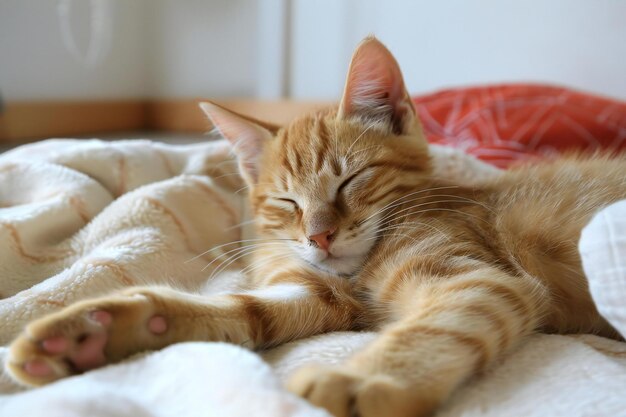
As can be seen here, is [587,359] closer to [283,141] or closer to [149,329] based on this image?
[149,329]

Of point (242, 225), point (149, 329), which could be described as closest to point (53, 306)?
point (149, 329)

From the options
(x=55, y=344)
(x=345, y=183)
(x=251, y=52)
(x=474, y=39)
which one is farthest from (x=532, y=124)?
(x=251, y=52)

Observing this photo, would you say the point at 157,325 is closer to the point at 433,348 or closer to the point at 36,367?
the point at 36,367

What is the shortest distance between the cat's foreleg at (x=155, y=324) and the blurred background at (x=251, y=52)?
1.61 metres

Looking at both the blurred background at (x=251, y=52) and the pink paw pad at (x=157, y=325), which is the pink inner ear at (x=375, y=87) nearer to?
the pink paw pad at (x=157, y=325)

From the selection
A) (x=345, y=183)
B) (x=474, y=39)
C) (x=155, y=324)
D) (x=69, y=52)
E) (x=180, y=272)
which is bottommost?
(x=180, y=272)

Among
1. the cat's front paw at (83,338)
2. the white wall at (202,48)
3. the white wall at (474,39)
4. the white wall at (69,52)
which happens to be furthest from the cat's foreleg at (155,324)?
the white wall at (69,52)

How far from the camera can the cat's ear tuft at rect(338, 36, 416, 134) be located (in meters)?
1.03

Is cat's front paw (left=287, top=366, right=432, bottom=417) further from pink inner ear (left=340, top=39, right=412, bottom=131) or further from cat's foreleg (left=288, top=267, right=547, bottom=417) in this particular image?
pink inner ear (left=340, top=39, right=412, bottom=131)

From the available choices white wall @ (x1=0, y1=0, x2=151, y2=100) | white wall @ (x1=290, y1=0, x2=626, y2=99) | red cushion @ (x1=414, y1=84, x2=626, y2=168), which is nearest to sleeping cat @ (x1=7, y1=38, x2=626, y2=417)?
red cushion @ (x1=414, y1=84, x2=626, y2=168)

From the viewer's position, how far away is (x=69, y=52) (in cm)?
307

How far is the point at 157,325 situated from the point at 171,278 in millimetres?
374

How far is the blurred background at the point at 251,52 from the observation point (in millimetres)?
2049

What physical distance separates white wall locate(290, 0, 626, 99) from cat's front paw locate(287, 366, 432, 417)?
5.92 ft
